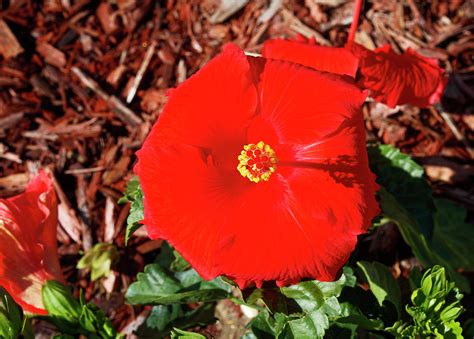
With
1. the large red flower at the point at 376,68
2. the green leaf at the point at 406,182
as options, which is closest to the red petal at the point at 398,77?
the large red flower at the point at 376,68

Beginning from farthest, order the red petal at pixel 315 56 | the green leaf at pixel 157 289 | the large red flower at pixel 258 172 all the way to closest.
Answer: the green leaf at pixel 157 289 → the red petal at pixel 315 56 → the large red flower at pixel 258 172

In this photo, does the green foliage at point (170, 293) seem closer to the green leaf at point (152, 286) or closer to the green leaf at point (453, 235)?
the green leaf at point (152, 286)

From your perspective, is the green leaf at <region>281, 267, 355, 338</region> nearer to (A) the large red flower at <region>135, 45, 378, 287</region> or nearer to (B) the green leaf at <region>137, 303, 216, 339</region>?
(A) the large red flower at <region>135, 45, 378, 287</region>

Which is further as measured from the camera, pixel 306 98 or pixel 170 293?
pixel 170 293

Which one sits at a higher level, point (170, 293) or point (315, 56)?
point (315, 56)

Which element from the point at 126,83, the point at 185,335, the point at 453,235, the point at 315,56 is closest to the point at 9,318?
the point at 185,335

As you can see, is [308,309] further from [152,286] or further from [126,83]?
[126,83]

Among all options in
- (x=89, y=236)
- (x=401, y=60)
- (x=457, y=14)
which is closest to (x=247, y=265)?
(x=401, y=60)
